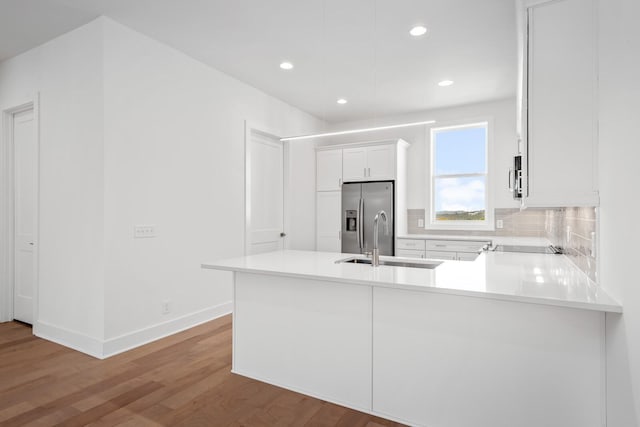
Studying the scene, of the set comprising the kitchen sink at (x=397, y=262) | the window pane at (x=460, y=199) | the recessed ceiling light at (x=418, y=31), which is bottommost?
the kitchen sink at (x=397, y=262)

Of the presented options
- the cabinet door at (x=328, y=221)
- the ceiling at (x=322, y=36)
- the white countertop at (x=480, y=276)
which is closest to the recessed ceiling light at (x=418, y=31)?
the ceiling at (x=322, y=36)

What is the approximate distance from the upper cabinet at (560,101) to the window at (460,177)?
3620mm

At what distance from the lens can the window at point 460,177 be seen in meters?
5.12

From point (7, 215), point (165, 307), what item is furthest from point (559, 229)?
point (7, 215)

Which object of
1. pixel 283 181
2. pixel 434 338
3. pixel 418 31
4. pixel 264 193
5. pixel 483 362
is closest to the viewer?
pixel 483 362

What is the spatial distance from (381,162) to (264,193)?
5.83ft

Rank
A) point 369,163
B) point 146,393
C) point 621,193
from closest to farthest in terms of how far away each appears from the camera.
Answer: point 621,193 → point 146,393 → point 369,163

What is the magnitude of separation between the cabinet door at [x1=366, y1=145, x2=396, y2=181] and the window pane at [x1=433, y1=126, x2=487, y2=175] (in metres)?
0.78

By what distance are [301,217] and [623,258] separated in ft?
14.5

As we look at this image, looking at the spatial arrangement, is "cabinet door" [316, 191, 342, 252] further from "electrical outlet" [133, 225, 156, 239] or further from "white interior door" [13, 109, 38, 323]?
"white interior door" [13, 109, 38, 323]

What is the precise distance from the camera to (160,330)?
330 centimetres

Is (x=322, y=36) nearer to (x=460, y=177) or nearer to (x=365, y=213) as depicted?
(x=365, y=213)

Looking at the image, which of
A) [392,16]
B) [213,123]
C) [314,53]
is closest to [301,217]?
[213,123]

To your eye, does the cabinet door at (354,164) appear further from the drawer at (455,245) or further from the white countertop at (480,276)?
the white countertop at (480,276)
